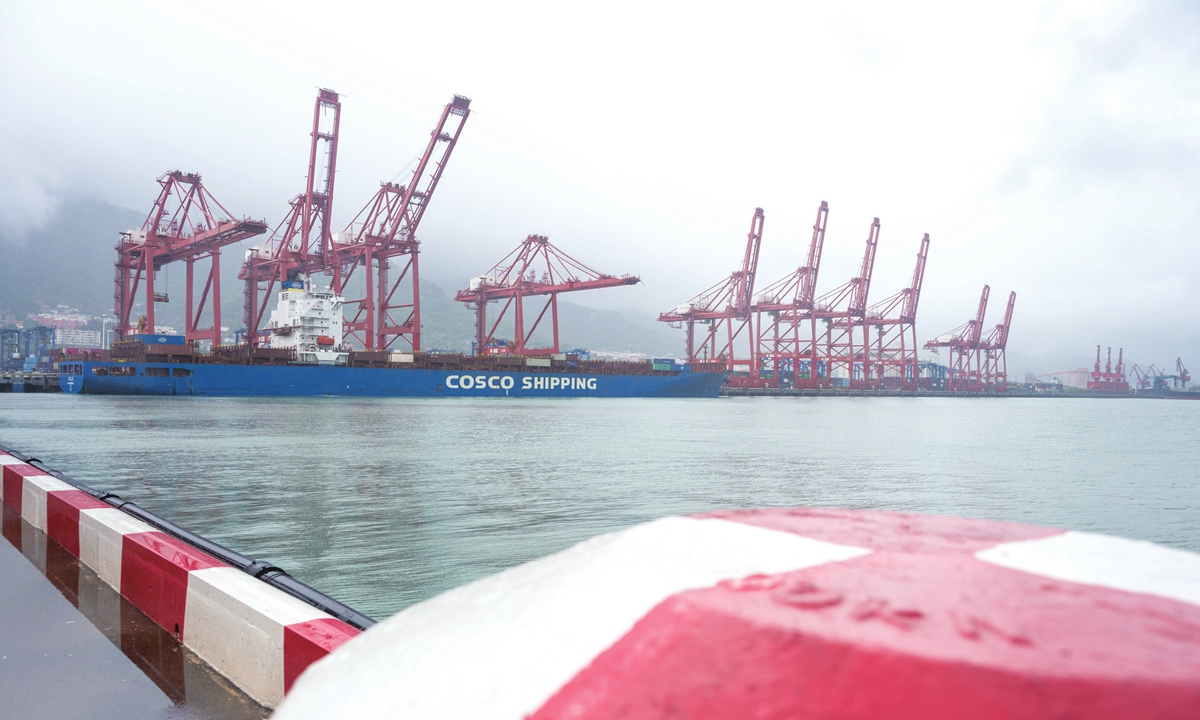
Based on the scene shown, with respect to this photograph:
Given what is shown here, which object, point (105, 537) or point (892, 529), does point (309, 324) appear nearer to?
point (105, 537)

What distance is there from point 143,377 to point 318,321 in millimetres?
7544

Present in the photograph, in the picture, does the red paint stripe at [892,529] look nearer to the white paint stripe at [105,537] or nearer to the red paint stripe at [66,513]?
the white paint stripe at [105,537]

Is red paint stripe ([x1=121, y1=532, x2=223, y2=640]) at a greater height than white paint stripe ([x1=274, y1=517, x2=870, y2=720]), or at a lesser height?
lesser

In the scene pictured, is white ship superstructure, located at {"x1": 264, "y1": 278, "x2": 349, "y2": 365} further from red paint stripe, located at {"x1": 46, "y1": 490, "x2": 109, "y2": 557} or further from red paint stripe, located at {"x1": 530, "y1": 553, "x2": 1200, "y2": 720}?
red paint stripe, located at {"x1": 530, "y1": 553, "x2": 1200, "y2": 720}

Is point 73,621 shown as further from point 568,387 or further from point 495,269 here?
point 495,269

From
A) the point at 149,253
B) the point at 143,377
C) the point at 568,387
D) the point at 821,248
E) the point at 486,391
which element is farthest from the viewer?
the point at 821,248

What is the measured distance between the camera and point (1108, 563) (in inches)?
25.9

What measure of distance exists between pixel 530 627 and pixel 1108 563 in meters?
0.53

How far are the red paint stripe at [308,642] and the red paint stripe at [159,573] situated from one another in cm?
70

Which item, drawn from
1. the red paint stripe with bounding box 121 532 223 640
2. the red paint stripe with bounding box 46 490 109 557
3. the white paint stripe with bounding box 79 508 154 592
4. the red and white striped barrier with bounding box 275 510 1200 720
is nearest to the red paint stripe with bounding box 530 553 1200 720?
the red and white striped barrier with bounding box 275 510 1200 720

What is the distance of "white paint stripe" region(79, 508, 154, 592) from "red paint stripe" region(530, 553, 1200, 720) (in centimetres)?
291

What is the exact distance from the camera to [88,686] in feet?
6.62

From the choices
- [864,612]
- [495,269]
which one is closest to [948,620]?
[864,612]

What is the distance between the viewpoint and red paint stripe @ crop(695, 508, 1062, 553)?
733 mm
